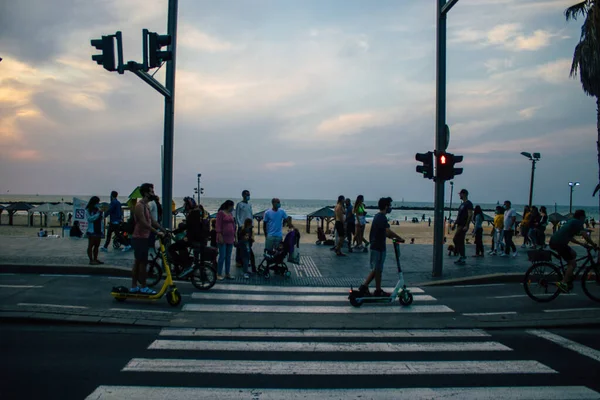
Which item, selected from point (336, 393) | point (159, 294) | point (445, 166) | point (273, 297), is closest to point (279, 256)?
point (273, 297)

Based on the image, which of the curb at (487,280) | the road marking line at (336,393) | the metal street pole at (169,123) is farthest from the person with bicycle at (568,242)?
the metal street pole at (169,123)

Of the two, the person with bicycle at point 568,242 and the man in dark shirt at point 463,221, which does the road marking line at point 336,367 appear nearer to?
the person with bicycle at point 568,242

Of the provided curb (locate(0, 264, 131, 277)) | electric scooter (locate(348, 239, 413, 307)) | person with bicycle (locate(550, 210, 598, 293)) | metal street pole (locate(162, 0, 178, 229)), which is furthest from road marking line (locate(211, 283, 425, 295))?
person with bicycle (locate(550, 210, 598, 293))

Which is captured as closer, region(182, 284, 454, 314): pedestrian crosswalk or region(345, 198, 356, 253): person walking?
region(182, 284, 454, 314): pedestrian crosswalk

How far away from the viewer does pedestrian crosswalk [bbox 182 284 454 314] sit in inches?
330

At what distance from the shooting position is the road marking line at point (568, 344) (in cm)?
593

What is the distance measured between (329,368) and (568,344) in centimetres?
344

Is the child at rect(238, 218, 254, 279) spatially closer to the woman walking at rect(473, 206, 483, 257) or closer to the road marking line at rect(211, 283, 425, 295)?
the road marking line at rect(211, 283, 425, 295)

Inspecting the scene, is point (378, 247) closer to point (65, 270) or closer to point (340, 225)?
point (340, 225)

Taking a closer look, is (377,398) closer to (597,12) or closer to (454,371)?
(454,371)

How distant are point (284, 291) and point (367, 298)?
2180 millimetres

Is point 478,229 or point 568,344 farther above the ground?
point 478,229

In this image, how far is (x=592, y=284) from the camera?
30.6ft

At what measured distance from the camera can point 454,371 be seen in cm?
525
